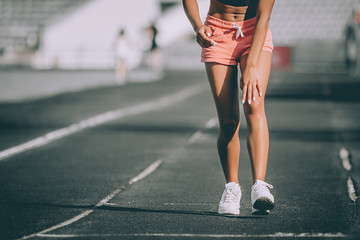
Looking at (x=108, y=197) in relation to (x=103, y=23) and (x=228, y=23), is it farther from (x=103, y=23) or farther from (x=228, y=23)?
(x=103, y=23)

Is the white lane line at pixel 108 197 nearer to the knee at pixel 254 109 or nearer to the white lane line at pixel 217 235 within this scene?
the white lane line at pixel 217 235

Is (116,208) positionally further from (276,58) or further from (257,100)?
(276,58)

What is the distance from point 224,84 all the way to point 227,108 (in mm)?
187

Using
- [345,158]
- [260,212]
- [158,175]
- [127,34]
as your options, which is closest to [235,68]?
[260,212]

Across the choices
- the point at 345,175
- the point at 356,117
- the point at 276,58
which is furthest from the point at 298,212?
the point at 276,58

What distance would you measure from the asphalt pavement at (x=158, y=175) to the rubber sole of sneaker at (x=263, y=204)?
0.35ft

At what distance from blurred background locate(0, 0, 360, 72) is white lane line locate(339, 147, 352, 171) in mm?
22637

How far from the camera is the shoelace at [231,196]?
5.11m

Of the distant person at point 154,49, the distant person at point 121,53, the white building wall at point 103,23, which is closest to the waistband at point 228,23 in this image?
Answer: the distant person at point 121,53

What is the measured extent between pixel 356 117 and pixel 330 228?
9051mm

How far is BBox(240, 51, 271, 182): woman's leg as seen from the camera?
495 cm

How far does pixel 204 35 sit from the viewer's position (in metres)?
4.91

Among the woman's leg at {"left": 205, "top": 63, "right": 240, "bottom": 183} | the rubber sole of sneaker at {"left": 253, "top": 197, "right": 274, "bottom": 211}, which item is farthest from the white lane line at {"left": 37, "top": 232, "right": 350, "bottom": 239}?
the woman's leg at {"left": 205, "top": 63, "right": 240, "bottom": 183}

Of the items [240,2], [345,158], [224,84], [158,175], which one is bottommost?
[345,158]
